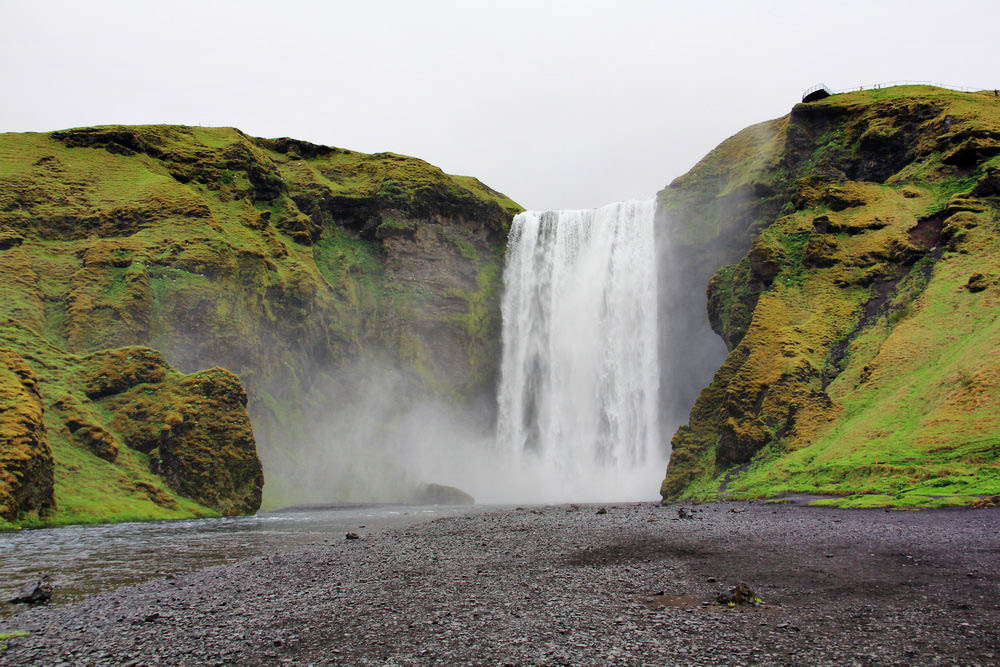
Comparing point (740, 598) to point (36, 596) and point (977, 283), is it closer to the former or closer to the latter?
point (36, 596)

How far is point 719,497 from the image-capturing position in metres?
28.2

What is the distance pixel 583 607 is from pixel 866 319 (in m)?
31.9

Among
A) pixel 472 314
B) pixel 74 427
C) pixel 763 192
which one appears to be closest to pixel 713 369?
pixel 763 192

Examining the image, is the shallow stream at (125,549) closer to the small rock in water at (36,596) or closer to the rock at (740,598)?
the small rock in water at (36,596)

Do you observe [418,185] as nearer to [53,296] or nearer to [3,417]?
[53,296]

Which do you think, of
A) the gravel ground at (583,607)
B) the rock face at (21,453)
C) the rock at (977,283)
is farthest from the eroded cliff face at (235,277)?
the rock at (977,283)

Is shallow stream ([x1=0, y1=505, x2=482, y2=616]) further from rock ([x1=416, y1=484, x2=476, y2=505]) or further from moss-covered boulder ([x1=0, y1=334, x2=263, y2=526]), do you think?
rock ([x1=416, y1=484, x2=476, y2=505])

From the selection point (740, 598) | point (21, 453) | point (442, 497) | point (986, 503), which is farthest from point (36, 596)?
point (442, 497)

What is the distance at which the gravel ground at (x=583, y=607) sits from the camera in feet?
21.9

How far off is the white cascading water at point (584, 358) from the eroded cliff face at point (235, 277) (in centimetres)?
539

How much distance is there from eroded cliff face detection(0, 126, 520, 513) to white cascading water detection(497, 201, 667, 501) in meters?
5.39

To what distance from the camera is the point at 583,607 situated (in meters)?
8.66

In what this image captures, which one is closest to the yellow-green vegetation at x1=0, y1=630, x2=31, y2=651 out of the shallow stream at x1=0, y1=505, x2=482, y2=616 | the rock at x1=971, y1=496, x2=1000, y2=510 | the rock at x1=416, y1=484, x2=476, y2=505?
the shallow stream at x1=0, y1=505, x2=482, y2=616

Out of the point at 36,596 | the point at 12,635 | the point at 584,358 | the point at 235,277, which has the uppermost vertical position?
the point at 235,277
